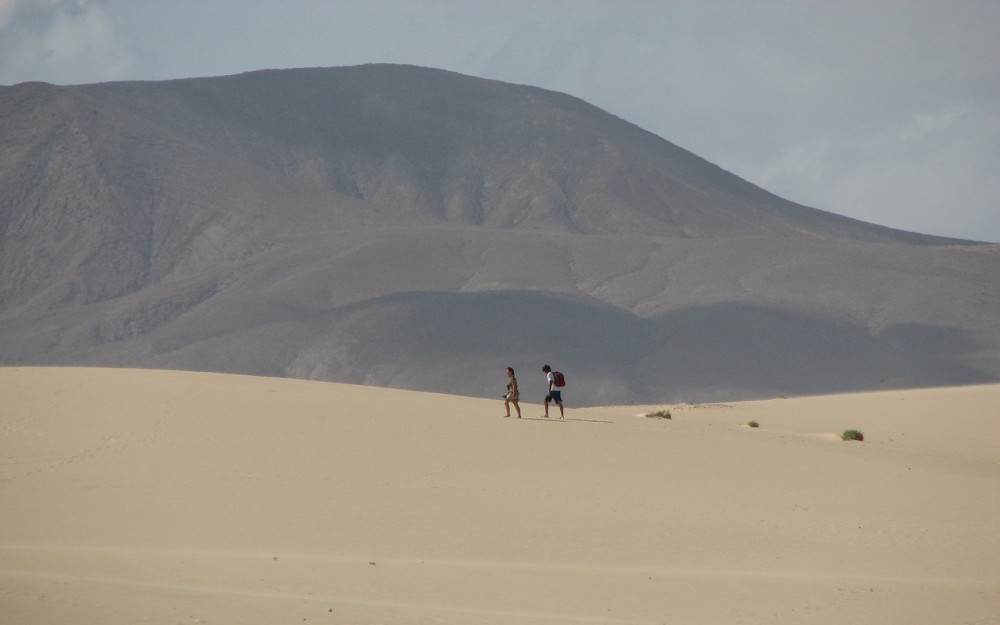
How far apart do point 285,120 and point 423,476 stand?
119747 mm

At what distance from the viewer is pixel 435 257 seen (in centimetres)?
8619

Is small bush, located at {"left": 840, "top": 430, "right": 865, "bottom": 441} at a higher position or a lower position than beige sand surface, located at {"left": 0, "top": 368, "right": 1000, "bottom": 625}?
higher

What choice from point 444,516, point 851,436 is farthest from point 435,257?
point 444,516

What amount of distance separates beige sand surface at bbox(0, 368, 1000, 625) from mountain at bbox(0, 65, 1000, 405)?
4199 cm

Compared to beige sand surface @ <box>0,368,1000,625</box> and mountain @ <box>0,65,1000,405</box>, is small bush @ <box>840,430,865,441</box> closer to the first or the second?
beige sand surface @ <box>0,368,1000,625</box>

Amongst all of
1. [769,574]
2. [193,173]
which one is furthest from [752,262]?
[769,574]

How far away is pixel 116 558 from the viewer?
10883 mm

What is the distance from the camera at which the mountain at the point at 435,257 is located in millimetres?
68875

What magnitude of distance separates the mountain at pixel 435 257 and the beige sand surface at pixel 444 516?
138 ft

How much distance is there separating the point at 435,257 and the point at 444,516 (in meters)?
72.7

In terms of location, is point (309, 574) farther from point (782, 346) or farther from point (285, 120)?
point (285, 120)

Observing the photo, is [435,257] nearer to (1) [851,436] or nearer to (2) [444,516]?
(1) [851,436]

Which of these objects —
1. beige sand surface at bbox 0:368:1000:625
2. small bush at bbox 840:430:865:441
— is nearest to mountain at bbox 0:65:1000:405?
small bush at bbox 840:430:865:441

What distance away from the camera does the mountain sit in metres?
68.9
